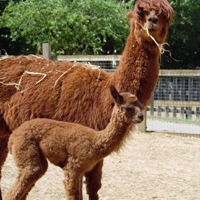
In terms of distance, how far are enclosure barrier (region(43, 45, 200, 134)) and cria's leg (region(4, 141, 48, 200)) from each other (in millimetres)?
6199

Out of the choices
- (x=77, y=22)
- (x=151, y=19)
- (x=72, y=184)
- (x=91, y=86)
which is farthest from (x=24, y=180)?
(x=77, y=22)

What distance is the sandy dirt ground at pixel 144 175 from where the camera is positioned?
5047mm

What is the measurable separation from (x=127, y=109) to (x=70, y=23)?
10.9 metres

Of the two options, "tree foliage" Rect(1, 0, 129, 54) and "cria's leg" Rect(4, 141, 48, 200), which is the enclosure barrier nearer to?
"tree foliage" Rect(1, 0, 129, 54)

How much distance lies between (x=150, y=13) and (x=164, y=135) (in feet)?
18.7

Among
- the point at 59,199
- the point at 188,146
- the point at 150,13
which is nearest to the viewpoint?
the point at 150,13

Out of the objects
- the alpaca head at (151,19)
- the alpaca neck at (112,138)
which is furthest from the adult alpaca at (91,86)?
the alpaca neck at (112,138)

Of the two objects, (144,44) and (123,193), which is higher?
(144,44)

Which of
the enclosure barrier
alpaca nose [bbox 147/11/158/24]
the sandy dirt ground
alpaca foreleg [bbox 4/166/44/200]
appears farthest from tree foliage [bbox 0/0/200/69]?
alpaca foreleg [bbox 4/166/44/200]

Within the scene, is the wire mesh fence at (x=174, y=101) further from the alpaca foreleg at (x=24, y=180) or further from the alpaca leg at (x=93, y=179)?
the alpaca foreleg at (x=24, y=180)

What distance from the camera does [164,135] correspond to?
29.8 feet

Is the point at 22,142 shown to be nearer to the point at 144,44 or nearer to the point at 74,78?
the point at 74,78

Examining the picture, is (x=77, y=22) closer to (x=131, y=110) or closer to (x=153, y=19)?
(x=153, y=19)

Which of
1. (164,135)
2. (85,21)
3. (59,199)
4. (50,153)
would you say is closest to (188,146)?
(164,135)
